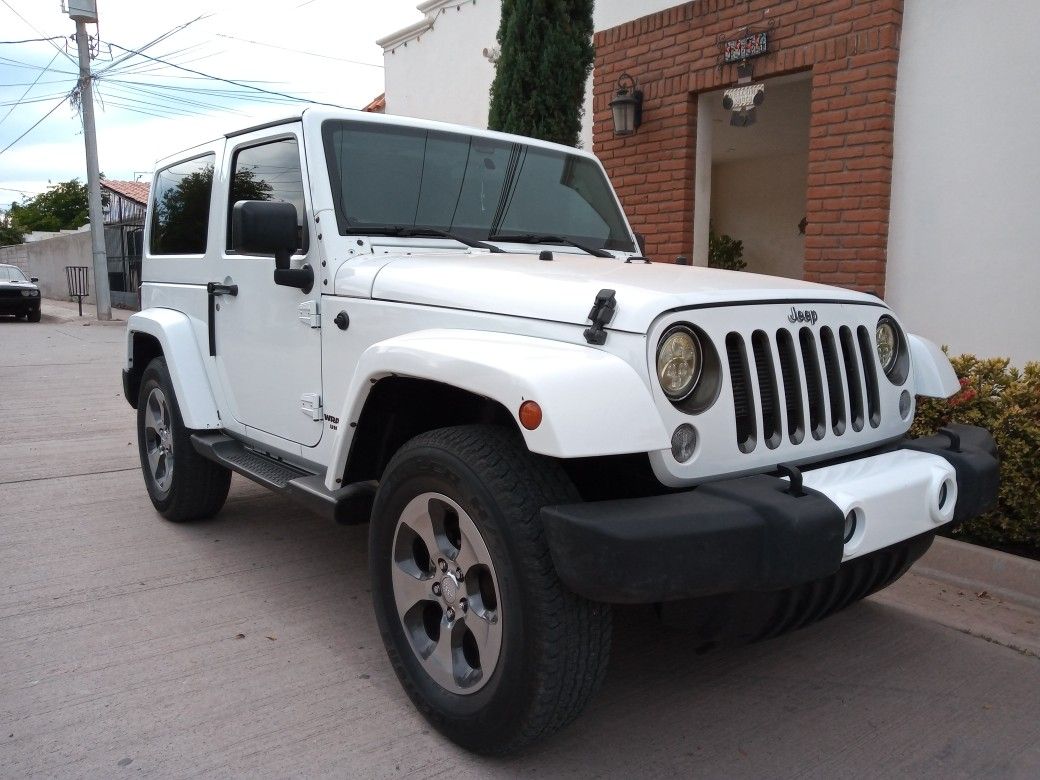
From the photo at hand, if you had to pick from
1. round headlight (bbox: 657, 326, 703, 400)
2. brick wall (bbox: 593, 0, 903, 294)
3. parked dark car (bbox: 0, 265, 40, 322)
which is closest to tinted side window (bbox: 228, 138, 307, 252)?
round headlight (bbox: 657, 326, 703, 400)

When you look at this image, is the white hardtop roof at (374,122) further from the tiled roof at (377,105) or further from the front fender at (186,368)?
the tiled roof at (377,105)

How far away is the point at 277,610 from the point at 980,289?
4.77m

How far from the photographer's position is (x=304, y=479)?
323 centimetres

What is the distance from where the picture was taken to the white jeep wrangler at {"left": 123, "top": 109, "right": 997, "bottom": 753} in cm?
211

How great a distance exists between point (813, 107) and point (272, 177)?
14.4 ft

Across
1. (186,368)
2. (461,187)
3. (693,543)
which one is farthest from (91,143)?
(693,543)

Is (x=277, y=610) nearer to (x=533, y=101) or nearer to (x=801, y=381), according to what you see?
(x=801, y=381)

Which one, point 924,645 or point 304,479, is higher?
point 304,479

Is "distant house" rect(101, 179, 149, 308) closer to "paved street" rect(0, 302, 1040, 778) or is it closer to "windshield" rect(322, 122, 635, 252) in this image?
"paved street" rect(0, 302, 1040, 778)

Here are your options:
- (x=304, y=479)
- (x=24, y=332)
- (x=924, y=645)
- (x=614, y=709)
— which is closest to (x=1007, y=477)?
(x=924, y=645)

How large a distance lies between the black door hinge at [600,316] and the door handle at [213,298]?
2.14 metres

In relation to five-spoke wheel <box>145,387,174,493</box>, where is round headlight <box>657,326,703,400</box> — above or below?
above

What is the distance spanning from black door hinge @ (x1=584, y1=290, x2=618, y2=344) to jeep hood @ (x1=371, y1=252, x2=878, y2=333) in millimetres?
24

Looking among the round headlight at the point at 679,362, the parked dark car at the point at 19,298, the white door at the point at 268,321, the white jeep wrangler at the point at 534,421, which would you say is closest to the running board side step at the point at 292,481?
the white jeep wrangler at the point at 534,421
